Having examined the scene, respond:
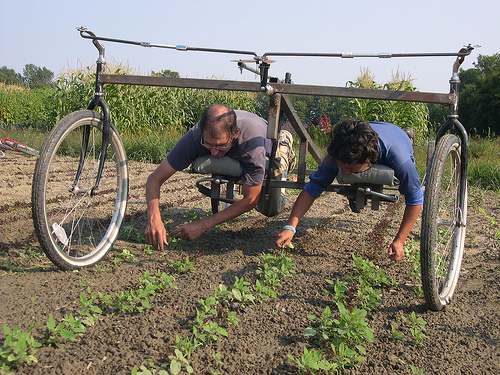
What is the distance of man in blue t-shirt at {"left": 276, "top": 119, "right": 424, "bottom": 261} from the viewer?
3.14 meters

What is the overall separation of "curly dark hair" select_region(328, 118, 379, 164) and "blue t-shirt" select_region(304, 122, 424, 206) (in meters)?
0.17

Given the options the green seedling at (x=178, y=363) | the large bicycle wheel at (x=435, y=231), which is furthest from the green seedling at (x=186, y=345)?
the large bicycle wheel at (x=435, y=231)

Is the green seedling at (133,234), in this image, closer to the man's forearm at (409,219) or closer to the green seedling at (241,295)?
the green seedling at (241,295)

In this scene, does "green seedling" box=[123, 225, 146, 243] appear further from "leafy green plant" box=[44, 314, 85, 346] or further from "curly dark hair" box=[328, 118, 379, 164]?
"curly dark hair" box=[328, 118, 379, 164]

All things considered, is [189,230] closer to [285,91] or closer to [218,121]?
[218,121]

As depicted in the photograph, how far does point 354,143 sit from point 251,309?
4.45 ft

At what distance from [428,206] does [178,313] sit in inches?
64.9

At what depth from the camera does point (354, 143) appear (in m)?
3.14

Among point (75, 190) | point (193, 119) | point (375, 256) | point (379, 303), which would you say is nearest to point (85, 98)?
point (193, 119)

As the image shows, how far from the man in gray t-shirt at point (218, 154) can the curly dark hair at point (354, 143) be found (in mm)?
687

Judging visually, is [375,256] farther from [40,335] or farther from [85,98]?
[85,98]

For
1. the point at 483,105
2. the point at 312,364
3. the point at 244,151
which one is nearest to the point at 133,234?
the point at 244,151

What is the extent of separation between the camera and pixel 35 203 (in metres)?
2.85

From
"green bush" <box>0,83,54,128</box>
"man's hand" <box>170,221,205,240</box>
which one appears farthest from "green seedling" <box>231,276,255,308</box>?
"green bush" <box>0,83,54,128</box>
